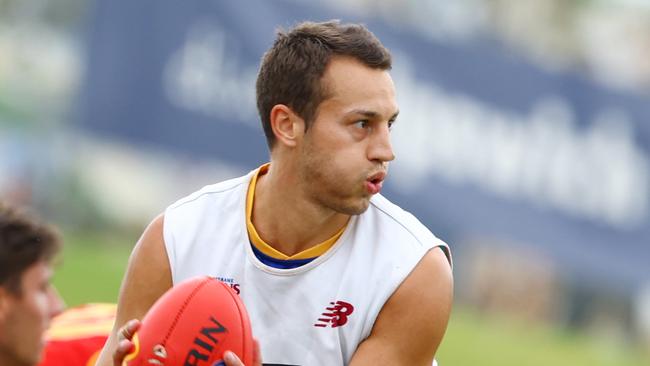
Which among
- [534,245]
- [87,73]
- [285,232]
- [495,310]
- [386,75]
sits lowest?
[495,310]

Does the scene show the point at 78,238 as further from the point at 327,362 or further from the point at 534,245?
the point at 327,362

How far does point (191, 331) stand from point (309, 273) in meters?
0.66

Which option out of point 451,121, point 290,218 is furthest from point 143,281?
point 451,121

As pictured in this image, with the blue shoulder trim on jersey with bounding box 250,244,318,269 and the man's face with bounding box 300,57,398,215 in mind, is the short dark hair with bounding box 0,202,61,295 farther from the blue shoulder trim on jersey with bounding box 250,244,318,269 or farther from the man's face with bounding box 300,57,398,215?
the man's face with bounding box 300,57,398,215

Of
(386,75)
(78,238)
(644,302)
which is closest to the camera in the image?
(386,75)

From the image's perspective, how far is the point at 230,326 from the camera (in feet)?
16.1

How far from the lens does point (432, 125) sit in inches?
601

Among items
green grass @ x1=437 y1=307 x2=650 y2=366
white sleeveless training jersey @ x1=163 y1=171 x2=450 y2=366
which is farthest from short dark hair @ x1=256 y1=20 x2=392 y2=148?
green grass @ x1=437 y1=307 x2=650 y2=366

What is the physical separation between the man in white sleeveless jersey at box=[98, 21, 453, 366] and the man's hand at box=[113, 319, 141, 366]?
0.04 m

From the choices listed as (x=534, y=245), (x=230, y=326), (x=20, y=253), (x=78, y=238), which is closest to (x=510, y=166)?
(x=534, y=245)

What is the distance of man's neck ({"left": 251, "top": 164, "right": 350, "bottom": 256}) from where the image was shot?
17.7 ft

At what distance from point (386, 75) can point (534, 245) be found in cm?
1050

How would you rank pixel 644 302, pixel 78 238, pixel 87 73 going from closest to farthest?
pixel 87 73
pixel 644 302
pixel 78 238

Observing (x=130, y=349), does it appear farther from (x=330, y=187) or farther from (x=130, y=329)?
(x=330, y=187)
